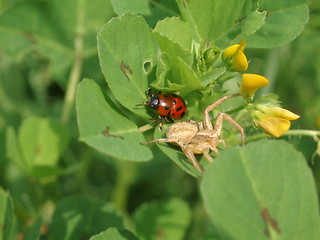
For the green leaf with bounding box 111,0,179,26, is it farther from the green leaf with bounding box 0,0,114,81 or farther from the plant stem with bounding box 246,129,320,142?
the green leaf with bounding box 0,0,114,81

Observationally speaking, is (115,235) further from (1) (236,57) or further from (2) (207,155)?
(1) (236,57)

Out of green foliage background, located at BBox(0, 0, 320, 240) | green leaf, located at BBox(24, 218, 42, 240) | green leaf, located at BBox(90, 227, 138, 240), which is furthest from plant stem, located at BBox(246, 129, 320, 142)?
green leaf, located at BBox(24, 218, 42, 240)

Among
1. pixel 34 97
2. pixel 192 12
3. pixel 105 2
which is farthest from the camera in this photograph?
pixel 34 97

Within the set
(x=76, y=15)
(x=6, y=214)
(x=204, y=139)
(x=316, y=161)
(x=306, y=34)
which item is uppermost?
(x=76, y=15)

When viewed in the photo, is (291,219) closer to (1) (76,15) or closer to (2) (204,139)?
(2) (204,139)

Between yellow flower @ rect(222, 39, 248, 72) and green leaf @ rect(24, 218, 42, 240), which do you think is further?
green leaf @ rect(24, 218, 42, 240)

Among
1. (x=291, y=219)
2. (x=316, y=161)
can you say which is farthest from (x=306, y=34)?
(x=291, y=219)
